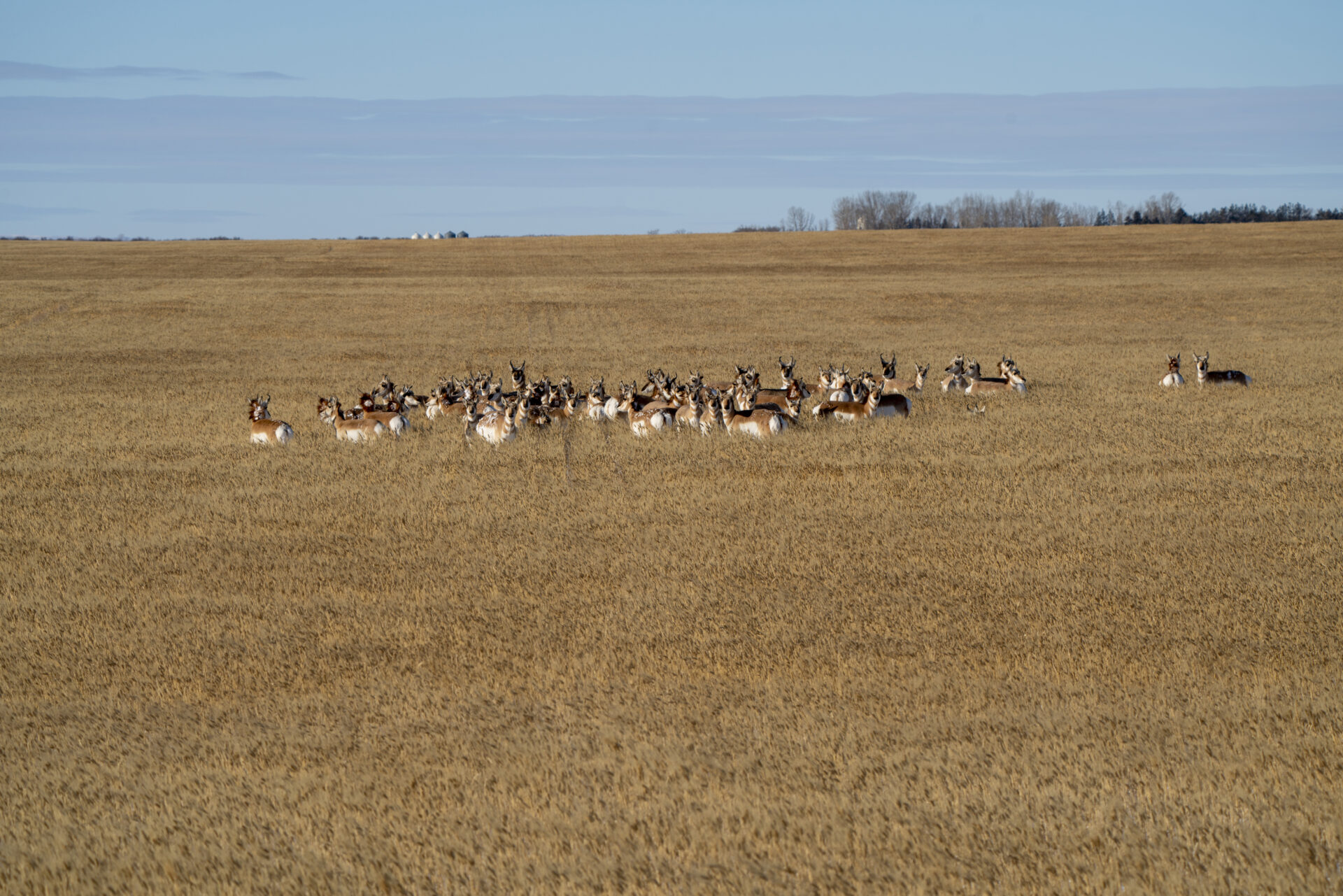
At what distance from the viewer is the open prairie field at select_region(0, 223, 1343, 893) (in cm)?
636

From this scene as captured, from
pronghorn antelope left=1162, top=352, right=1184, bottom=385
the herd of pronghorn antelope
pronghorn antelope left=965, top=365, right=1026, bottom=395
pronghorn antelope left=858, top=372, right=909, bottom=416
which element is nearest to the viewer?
the herd of pronghorn antelope

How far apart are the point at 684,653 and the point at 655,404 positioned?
11571 mm

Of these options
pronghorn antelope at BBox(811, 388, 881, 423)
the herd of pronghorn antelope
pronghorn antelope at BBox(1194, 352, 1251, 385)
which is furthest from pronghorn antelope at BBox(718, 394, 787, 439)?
pronghorn antelope at BBox(1194, 352, 1251, 385)

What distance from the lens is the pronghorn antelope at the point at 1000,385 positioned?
23.3 m

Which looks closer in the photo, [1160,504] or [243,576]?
[243,576]

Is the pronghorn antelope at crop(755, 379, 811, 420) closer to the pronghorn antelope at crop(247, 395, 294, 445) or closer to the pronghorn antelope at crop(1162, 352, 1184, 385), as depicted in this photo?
the pronghorn antelope at crop(1162, 352, 1184, 385)

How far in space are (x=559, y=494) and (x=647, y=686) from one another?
631cm

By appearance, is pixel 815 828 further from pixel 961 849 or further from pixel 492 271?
pixel 492 271

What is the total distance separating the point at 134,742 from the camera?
25.4 ft

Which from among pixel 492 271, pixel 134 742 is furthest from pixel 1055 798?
pixel 492 271

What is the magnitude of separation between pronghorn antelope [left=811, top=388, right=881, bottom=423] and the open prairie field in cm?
66

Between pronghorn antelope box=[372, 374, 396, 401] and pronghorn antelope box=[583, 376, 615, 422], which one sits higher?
pronghorn antelope box=[372, 374, 396, 401]

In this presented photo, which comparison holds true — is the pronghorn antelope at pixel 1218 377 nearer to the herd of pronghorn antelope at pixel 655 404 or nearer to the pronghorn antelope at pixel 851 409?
the herd of pronghorn antelope at pixel 655 404

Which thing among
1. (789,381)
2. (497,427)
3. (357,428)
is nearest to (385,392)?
(357,428)
